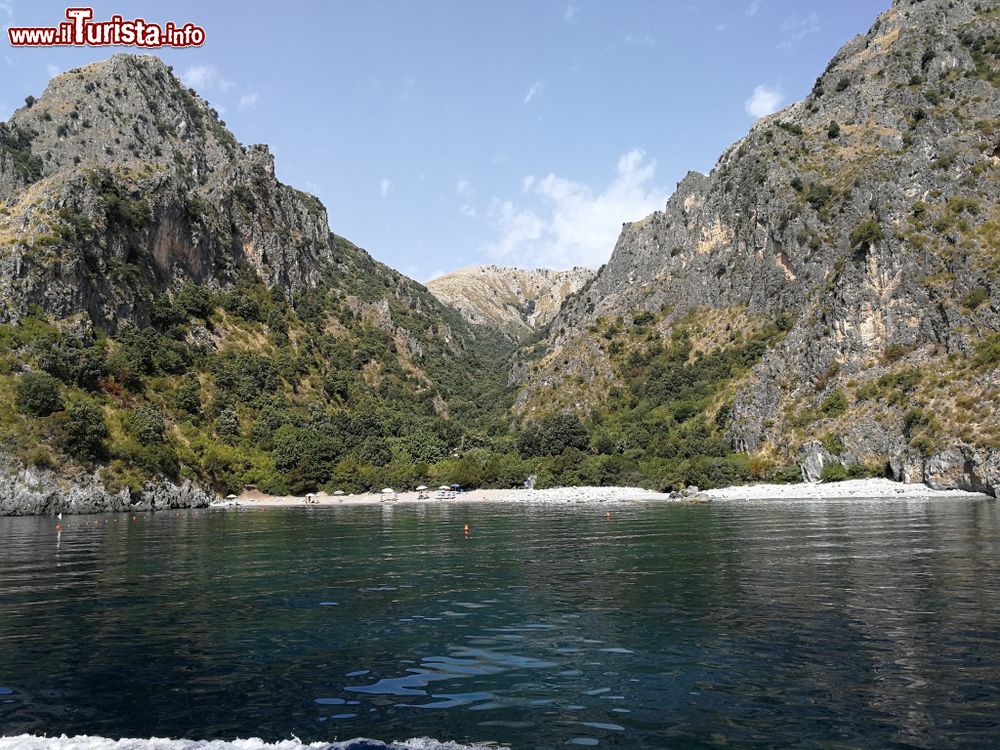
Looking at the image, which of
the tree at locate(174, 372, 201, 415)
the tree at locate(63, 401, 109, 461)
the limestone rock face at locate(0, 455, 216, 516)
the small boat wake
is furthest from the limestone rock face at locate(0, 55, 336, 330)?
the small boat wake

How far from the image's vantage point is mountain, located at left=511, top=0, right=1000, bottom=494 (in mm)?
90500

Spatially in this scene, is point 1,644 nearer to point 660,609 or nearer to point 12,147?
point 660,609

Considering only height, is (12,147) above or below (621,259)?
above

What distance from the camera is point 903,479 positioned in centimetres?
8225

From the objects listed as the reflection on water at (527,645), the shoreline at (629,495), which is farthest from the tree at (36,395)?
the reflection on water at (527,645)

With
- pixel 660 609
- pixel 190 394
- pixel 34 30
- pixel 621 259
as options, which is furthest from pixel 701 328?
pixel 660 609

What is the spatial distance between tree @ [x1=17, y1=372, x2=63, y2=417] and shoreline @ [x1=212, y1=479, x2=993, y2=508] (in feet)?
85.0

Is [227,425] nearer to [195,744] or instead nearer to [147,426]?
[147,426]

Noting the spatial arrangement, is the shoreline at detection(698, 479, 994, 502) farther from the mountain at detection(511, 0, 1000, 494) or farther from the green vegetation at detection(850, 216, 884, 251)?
the green vegetation at detection(850, 216, 884, 251)

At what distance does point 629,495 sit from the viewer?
314ft

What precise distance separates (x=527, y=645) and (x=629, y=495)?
82.0 m

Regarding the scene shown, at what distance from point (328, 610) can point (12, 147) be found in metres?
185

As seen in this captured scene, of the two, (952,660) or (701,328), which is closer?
(952,660)

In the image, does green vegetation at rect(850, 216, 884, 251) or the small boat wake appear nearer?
the small boat wake
